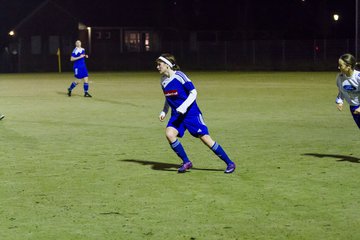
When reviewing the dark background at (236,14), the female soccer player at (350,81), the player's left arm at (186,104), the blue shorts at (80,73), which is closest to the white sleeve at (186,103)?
the player's left arm at (186,104)

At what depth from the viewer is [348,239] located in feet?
21.7

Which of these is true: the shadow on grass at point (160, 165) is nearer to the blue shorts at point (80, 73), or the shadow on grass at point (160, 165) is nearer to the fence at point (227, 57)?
the blue shorts at point (80, 73)

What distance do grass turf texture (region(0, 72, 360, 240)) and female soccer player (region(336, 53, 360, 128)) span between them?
90 cm

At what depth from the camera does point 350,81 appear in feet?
35.5

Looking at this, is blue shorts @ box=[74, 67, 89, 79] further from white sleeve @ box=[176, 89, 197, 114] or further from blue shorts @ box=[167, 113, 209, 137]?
white sleeve @ box=[176, 89, 197, 114]

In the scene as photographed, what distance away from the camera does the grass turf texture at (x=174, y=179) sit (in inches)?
281

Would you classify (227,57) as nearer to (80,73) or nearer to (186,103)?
(80,73)

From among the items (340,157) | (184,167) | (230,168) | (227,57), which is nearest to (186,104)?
(184,167)

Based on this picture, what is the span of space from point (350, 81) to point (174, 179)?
309 centimetres

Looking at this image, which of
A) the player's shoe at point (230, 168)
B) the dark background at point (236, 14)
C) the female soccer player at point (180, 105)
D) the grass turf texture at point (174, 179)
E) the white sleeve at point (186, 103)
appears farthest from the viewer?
the dark background at point (236, 14)

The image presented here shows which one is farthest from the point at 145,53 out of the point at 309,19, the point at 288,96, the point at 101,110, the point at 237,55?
the point at 101,110

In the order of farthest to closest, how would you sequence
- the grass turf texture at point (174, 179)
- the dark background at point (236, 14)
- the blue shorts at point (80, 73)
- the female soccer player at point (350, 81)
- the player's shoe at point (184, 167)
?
the dark background at point (236, 14) < the blue shorts at point (80, 73) < the female soccer player at point (350, 81) < the player's shoe at point (184, 167) < the grass turf texture at point (174, 179)

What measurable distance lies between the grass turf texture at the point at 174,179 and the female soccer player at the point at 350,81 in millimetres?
895

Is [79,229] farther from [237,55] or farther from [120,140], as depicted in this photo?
[237,55]
